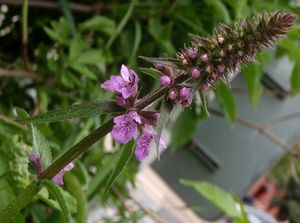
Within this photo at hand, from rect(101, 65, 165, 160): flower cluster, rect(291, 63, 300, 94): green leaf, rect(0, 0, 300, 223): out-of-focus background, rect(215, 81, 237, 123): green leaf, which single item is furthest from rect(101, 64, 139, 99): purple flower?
rect(291, 63, 300, 94): green leaf

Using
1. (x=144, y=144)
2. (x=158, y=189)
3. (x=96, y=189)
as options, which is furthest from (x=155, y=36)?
(x=158, y=189)

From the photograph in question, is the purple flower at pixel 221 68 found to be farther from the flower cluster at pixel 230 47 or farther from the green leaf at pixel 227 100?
the green leaf at pixel 227 100

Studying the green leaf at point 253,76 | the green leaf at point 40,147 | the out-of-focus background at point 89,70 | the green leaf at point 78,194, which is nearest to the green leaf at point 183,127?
→ the out-of-focus background at point 89,70

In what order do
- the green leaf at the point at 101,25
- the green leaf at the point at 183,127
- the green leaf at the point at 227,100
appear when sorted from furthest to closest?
the green leaf at the point at 183,127, the green leaf at the point at 227,100, the green leaf at the point at 101,25

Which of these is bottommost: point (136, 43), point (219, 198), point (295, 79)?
point (219, 198)

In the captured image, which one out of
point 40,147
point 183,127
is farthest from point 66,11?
point 40,147

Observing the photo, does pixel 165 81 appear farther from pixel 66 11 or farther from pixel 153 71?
pixel 66 11

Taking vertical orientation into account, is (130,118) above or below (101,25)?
below
